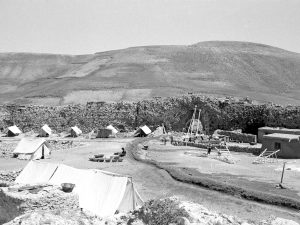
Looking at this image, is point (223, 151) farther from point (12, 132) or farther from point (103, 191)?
point (12, 132)

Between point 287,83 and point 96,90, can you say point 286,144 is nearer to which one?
point 96,90

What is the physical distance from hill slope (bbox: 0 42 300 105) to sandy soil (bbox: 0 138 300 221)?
104 feet

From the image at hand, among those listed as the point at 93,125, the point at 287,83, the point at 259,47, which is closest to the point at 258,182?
the point at 93,125

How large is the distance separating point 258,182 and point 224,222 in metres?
15.0

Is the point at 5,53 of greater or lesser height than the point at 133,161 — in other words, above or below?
above

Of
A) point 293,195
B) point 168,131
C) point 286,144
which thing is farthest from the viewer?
point 168,131

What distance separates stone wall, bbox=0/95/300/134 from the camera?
47.8 metres

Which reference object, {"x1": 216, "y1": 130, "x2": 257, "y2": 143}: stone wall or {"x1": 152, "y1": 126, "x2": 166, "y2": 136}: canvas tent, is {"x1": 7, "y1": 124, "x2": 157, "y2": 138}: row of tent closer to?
{"x1": 152, "y1": 126, "x2": 166, "y2": 136}: canvas tent

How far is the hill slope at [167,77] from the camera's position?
67438 mm

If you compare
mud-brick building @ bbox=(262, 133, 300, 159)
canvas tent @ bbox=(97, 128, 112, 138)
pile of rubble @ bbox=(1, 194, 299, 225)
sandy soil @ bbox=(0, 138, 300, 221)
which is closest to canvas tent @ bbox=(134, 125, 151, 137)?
canvas tent @ bbox=(97, 128, 112, 138)

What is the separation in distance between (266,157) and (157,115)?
23391 mm

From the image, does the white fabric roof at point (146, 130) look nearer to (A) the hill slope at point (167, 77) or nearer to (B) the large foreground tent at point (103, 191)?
(A) the hill slope at point (167, 77)

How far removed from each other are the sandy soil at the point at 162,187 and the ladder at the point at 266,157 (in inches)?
245

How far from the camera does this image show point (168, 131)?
167 feet
